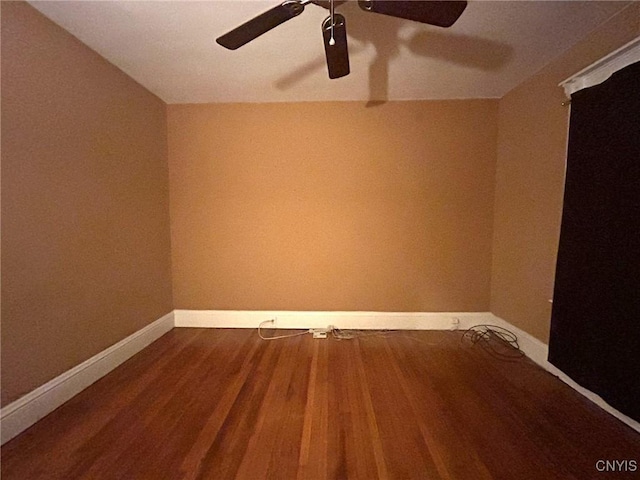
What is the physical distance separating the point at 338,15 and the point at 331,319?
2277mm

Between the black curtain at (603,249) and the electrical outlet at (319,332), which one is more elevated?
the black curtain at (603,249)

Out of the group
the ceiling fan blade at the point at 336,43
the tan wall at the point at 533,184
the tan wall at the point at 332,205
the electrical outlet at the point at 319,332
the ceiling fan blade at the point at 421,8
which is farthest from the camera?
the tan wall at the point at 332,205

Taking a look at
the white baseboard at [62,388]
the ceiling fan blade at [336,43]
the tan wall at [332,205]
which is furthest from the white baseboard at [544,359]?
the white baseboard at [62,388]

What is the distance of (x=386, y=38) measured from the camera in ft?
5.82

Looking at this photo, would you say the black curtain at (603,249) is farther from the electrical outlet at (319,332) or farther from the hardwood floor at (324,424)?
the electrical outlet at (319,332)

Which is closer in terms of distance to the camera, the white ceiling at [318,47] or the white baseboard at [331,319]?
the white ceiling at [318,47]

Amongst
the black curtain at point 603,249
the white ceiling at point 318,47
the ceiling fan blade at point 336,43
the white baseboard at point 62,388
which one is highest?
the white ceiling at point 318,47

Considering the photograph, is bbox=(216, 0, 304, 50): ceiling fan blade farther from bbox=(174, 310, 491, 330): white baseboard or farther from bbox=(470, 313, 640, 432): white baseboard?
bbox=(470, 313, 640, 432): white baseboard

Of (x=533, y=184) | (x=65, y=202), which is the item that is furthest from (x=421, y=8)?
(x=65, y=202)

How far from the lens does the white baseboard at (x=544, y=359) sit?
4.91ft

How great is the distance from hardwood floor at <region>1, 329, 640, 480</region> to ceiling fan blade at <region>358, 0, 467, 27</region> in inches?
75.0

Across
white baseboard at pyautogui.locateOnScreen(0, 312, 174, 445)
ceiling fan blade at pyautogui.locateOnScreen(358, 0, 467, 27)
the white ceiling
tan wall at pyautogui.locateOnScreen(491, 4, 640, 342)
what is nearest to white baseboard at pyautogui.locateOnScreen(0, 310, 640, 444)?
white baseboard at pyautogui.locateOnScreen(0, 312, 174, 445)

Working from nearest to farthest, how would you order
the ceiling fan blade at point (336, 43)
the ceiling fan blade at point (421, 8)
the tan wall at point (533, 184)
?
the ceiling fan blade at point (421, 8)
the ceiling fan blade at point (336, 43)
the tan wall at point (533, 184)

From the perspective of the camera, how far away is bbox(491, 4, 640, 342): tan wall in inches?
72.8
